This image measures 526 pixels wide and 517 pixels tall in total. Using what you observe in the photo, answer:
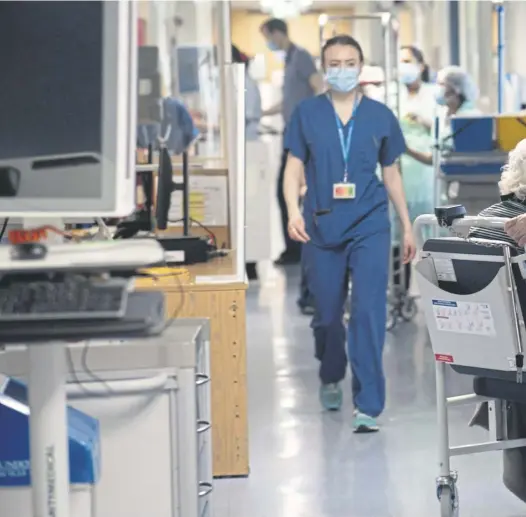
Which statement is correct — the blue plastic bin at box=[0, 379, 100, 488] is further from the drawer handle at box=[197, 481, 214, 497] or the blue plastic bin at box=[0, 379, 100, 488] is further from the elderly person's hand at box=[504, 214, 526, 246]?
the elderly person's hand at box=[504, 214, 526, 246]

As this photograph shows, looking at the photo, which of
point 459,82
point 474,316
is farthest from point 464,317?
point 459,82

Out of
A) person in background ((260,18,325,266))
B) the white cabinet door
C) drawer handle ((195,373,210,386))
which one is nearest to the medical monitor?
drawer handle ((195,373,210,386))

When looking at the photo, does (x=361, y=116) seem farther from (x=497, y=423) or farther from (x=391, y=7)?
(x=391, y=7)

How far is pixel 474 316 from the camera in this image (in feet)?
9.56

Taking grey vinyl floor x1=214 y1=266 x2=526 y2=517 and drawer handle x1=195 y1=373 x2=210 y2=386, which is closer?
drawer handle x1=195 y1=373 x2=210 y2=386

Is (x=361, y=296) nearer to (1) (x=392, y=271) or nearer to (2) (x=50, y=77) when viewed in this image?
(1) (x=392, y=271)

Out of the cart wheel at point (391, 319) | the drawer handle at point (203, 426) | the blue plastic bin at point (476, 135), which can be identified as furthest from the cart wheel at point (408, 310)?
the drawer handle at point (203, 426)

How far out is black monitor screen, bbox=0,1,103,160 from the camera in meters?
2.03

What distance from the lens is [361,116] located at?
4.26 m

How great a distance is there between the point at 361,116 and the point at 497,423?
149 cm

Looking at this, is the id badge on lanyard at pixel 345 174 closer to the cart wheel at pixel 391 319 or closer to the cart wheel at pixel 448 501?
the cart wheel at pixel 448 501

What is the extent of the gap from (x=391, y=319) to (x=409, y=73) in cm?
186

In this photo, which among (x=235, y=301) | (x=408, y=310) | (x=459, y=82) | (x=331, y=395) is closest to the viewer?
(x=235, y=301)

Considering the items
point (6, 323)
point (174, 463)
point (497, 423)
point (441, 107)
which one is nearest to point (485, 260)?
point (497, 423)
